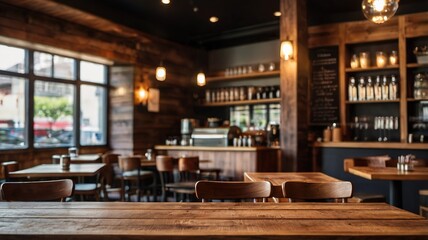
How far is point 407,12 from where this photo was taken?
20.0ft

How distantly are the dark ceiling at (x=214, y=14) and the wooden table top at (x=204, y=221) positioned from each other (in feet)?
14.7

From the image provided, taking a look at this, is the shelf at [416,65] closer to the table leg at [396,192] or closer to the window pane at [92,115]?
the table leg at [396,192]

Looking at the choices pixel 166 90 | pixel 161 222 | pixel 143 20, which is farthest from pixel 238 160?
pixel 161 222

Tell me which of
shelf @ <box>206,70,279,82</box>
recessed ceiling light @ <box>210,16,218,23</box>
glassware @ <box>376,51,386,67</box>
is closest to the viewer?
glassware @ <box>376,51,386,67</box>

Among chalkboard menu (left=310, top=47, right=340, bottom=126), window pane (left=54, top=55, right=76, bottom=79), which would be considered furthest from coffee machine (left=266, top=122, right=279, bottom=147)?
window pane (left=54, top=55, right=76, bottom=79)

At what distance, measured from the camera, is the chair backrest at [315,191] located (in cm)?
231

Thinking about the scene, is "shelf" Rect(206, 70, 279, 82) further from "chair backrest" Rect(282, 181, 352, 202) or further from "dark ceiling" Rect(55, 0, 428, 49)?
"chair backrest" Rect(282, 181, 352, 202)

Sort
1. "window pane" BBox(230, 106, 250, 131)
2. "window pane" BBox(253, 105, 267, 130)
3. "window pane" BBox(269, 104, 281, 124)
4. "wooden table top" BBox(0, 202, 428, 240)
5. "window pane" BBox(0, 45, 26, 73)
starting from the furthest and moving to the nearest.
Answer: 1. "window pane" BBox(230, 106, 250, 131)
2. "window pane" BBox(253, 105, 267, 130)
3. "window pane" BBox(269, 104, 281, 124)
4. "window pane" BBox(0, 45, 26, 73)
5. "wooden table top" BBox(0, 202, 428, 240)

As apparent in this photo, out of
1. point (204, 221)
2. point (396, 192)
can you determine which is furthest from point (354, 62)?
point (204, 221)

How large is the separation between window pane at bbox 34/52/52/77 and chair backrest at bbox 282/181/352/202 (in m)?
4.90

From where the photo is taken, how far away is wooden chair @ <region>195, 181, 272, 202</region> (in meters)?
2.28

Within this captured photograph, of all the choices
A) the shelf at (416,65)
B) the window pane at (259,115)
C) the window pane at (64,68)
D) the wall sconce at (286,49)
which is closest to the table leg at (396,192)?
the wall sconce at (286,49)

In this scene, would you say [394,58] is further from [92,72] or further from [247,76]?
[92,72]

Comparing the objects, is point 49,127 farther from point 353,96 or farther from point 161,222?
point 161,222
